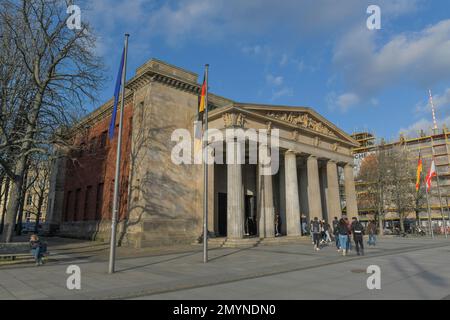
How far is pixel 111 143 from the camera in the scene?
32156 mm

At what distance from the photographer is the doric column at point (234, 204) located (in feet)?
78.5

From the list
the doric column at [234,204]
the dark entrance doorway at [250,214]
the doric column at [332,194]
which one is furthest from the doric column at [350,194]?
the doric column at [234,204]

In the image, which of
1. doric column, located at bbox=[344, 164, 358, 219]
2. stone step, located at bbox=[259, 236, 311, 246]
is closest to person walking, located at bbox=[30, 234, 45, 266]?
stone step, located at bbox=[259, 236, 311, 246]

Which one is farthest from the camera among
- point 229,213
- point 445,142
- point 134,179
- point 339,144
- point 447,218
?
point 445,142

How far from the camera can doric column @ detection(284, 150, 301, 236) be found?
28.2 meters

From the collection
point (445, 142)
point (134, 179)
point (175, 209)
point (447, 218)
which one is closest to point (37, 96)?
point (134, 179)

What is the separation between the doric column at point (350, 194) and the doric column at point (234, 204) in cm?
1681

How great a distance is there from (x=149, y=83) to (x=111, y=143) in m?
8.95

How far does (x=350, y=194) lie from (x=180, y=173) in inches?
811

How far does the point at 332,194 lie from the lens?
1331 inches

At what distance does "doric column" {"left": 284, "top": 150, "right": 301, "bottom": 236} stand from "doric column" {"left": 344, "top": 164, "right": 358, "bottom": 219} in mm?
10204
